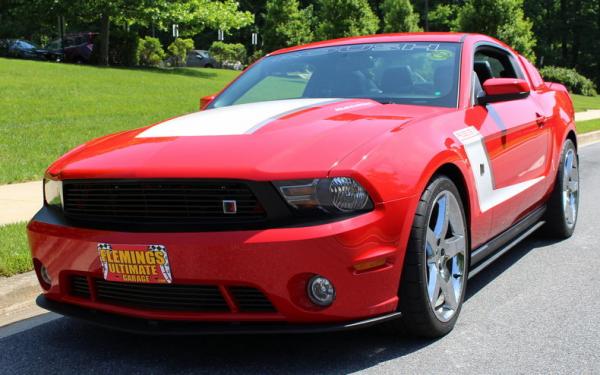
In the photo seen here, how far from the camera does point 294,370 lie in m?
3.27

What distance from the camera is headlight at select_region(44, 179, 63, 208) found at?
140 inches

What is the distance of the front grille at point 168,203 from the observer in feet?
10.1

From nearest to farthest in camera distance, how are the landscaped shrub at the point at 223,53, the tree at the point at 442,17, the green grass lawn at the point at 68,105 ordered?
the green grass lawn at the point at 68,105, the landscaped shrub at the point at 223,53, the tree at the point at 442,17

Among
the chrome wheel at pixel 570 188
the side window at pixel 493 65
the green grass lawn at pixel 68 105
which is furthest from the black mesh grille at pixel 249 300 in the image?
the green grass lawn at pixel 68 105

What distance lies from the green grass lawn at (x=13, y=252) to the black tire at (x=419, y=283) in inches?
101

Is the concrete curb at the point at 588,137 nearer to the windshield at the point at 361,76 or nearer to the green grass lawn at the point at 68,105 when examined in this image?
the green grass lawn at the point at 68,105

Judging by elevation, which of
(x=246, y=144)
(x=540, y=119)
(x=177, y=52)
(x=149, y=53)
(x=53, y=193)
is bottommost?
(x=177, y=52)

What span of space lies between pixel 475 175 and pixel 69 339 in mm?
2312

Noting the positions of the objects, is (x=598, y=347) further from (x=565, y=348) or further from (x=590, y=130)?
(x=590, y=130)

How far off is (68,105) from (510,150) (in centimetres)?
1289

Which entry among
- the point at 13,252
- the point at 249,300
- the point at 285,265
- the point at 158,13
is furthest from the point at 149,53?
the point at 285,265

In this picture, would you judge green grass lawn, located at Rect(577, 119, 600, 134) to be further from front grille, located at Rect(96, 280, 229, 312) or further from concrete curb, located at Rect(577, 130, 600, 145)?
front grille, located at Rect(96, 280, 229, 312)

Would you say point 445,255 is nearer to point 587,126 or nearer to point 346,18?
point 587,126

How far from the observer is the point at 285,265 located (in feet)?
9.78
